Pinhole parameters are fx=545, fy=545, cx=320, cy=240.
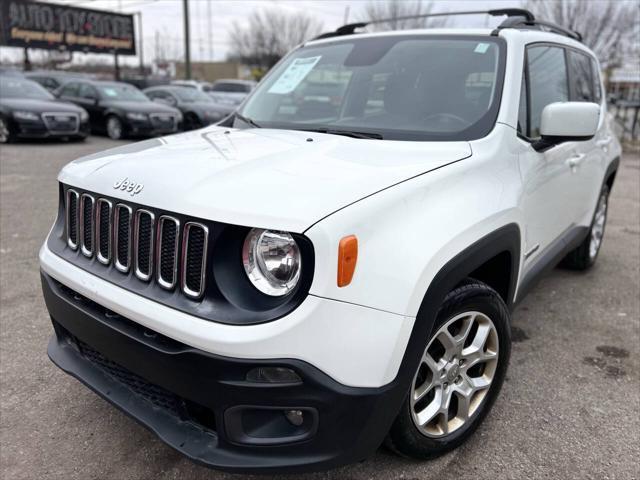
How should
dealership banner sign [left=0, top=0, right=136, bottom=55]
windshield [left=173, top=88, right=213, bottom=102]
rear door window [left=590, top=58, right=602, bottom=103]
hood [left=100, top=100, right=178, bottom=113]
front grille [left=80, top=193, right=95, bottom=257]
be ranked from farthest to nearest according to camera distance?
1. dealership banner sign [left=0, top=0, right=136, bottom=55]
2. windshield [left=173, top=88, right=213, bottom=102]
3. hood [left=100, top=100, right=178, bottom=113]
4. rear door window [left=590, top=58, right=602, bottom=103]
5. front grille [left=80, top=193, right=95, bottom=257]

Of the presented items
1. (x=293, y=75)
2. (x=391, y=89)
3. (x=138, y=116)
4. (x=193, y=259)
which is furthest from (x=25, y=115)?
(x=193, y=259)

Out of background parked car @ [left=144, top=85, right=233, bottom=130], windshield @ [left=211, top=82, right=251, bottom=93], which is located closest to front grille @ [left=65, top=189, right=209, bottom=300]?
background parked car @ [left=144, top=85, right=233, bottom=130]

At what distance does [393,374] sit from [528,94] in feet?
6.02

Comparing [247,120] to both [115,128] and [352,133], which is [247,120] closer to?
[352,133]

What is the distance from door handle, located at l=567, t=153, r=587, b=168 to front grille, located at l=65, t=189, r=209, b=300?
2.45 metres

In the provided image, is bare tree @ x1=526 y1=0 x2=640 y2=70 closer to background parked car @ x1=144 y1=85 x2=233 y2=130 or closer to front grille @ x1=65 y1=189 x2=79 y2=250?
background parked car @ x1=144 y1=85 x2=233 y2=130

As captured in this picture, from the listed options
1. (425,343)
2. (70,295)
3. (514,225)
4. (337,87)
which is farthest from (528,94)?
(70,295)

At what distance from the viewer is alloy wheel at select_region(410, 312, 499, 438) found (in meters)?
2.14

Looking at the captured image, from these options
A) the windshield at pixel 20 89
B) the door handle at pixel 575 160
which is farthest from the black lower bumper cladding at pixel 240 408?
the windshield at pixel 20 89

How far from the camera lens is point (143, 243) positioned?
1923mm

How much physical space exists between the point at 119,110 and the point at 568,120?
11.8 metres

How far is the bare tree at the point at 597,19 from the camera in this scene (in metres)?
22.3

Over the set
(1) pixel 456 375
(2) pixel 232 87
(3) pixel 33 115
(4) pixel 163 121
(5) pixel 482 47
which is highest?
(5) pixel 482 47

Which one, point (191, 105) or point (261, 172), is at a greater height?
point (261, 172)
